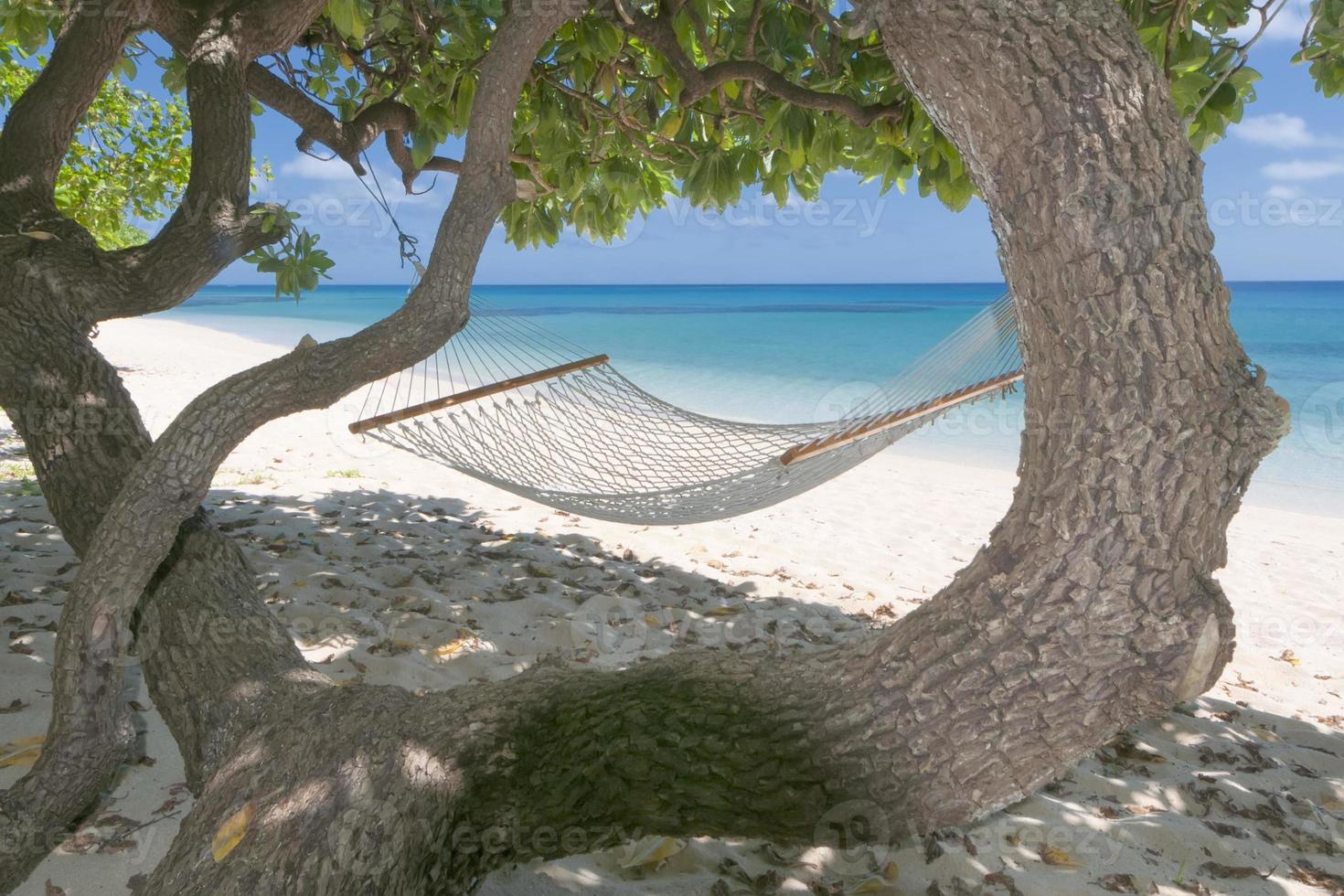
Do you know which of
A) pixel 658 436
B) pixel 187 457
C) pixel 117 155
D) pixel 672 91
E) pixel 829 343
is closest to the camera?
pixel 187 457

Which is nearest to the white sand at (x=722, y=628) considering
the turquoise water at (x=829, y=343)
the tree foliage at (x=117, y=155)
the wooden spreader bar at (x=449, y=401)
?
the wooden spreader bar at (x=449, y=401)

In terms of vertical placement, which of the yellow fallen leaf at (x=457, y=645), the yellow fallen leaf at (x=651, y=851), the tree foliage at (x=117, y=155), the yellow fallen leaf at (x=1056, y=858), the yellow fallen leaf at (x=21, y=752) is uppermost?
the tree foliage at (x=117, y=155)

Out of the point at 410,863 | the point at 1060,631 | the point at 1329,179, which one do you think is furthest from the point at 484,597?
the point at 1329,179

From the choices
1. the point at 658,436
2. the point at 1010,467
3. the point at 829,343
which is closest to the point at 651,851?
the point at 658,436

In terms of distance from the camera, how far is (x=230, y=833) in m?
1.10

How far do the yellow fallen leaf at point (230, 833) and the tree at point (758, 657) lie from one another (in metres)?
0.01

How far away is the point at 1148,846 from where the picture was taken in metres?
1.61

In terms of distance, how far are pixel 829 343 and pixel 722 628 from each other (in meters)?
16.6

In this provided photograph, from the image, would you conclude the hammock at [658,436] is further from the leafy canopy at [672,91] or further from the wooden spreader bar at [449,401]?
the leafy canopy at [672,91]

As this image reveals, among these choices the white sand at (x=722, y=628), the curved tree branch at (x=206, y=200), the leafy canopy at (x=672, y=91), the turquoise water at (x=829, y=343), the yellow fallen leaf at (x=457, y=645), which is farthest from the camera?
the turquoise water at (x=829, y=343)

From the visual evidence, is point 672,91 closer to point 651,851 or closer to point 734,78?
point 734,78

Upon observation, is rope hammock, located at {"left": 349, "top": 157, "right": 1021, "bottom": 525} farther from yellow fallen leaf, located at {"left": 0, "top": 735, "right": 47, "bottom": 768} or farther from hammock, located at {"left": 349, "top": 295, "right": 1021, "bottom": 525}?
yellow fallen leaf, located at {"left": 0, "top": 735, "right": 47, "bottom": 768}

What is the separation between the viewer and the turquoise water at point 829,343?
25.9 ft

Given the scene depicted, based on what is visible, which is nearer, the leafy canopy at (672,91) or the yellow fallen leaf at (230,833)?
the yellow fallen leaf at (230,833)
